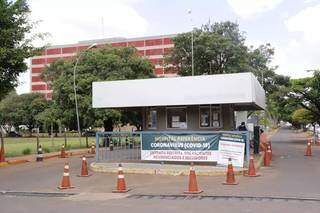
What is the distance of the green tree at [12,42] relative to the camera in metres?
23.5

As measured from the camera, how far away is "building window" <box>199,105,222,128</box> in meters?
23.7

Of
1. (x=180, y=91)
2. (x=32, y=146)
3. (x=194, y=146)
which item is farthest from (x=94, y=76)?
(x=194, y=146)

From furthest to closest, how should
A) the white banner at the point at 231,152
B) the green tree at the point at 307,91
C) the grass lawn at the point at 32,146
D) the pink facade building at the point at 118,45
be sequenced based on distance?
the pink facade building at the point at 118,45 < the green tree at the point at 307,91 < the grass lawn at the point at 32,146 < the white banner at the point at 231,152

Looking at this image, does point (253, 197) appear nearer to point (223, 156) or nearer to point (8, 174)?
point (223, 156)

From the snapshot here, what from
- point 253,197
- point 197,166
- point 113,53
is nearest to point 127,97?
point 197,166

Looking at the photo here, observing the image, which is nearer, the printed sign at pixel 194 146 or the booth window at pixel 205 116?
the printed sign at pixel 194 146

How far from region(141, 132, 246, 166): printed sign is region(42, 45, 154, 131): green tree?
770 inches

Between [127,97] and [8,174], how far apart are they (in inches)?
240

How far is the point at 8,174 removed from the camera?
20.3 m

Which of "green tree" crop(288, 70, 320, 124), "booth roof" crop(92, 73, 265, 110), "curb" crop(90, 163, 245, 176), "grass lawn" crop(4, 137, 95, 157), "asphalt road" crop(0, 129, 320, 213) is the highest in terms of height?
"green tree" crop(288, 70, 320, 124)

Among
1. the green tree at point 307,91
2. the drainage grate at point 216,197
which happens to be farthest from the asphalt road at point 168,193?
the green tree at point 307,91

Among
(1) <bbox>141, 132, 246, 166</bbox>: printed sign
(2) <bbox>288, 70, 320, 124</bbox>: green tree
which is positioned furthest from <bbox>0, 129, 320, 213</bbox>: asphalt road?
(2) <bbox>288, 70, 320, 124</bbox>: green tree

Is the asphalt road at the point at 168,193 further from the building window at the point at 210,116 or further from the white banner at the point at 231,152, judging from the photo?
the building window at the point at 210,116

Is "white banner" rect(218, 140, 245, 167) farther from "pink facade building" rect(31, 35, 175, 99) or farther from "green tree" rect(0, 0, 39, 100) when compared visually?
"pink facade building" rect(31, 35, 175, 99)
